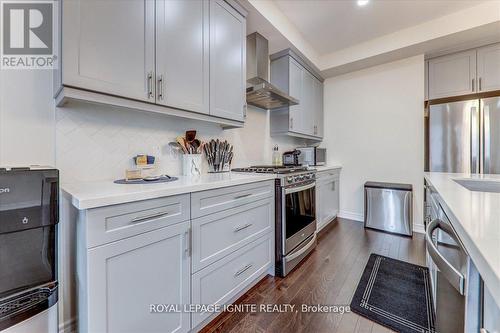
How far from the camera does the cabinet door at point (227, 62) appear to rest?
5.82ft

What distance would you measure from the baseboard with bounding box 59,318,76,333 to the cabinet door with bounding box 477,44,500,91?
4790 mm

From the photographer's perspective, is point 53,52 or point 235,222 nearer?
point 53,52

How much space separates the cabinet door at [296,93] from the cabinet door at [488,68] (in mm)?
2291

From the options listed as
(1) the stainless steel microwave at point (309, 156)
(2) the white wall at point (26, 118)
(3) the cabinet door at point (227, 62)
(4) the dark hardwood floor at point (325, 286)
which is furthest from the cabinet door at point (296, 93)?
(2) the white wall at point (26, 118)

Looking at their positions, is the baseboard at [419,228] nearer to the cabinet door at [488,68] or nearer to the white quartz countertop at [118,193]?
the cabinet door at [488,68]

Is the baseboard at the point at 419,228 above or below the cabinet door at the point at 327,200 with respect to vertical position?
below

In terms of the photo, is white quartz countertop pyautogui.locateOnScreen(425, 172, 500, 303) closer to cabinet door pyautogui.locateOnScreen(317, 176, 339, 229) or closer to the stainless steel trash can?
cabinet door pyautogui.locateOnScreen(317, 176, 339, 229)

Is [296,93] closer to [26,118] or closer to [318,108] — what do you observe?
[318,108]

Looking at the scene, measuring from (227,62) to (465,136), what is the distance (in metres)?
3.09

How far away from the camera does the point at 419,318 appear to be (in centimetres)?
145

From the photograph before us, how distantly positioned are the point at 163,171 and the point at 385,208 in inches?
121

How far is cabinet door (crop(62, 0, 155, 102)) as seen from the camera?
1.06m

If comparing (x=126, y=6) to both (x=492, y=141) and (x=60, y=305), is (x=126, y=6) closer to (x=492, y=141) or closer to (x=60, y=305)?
(x=60, y=305)

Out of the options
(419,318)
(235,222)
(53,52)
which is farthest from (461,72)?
(53,52)
